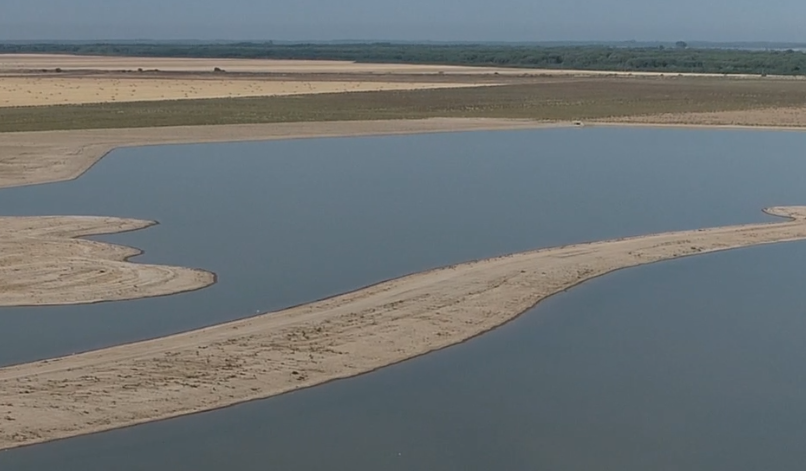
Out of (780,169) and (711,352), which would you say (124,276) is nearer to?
(711,352)

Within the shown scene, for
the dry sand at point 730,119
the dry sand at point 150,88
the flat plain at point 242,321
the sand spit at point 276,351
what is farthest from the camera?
the dry sand at point 150,88

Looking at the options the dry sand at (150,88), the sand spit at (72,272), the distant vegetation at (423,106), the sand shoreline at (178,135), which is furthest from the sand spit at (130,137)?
the dry sand at (150,88)

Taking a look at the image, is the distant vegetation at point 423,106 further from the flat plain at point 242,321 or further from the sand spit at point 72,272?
the sand spit at point 72,272

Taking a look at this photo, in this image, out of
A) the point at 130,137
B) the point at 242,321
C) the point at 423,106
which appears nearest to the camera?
the point at 242,321

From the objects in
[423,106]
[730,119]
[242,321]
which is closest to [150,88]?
[423,106]

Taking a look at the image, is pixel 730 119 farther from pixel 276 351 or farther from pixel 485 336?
pixel 276 351
